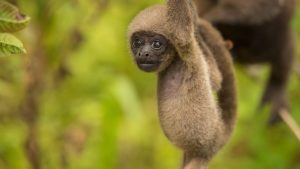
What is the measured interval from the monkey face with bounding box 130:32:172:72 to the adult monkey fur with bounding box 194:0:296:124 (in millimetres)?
978

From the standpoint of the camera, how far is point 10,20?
6.20ft

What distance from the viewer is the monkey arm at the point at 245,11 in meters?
3.19

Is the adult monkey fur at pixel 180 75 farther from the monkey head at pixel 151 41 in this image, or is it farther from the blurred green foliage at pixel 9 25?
the blurred green foliage at pixel 9 25

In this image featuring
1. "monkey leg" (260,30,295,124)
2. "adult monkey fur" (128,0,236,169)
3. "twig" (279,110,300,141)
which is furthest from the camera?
"monkey leg" (260,30,295,124)

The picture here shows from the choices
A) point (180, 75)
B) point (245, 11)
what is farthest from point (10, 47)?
point (245, 11)

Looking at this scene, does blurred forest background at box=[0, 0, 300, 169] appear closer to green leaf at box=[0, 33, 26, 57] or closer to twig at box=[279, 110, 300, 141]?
twig at box=[279, 110, 300, 141]

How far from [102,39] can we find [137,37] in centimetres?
271

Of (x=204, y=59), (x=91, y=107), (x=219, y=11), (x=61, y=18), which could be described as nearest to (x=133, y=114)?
(x=91, y=107)

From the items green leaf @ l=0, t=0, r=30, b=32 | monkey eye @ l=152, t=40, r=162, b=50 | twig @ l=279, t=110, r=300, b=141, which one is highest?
monkey eye @ l=152, t=40, r=162, b=50

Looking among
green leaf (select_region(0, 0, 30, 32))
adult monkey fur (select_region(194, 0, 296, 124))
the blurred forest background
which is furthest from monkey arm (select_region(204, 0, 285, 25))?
green leaf (select_region(0, 0, 30, 32))

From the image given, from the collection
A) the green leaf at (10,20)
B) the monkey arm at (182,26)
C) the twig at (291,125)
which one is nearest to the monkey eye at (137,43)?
the monkey arm at (182,26)

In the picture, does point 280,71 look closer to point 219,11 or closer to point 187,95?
point 219,11

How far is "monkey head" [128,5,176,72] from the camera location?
76.2 inches

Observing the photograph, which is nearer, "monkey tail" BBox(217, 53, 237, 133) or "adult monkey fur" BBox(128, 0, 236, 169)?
"adult monkey fur" BBox(128, 0, 236, 169)
